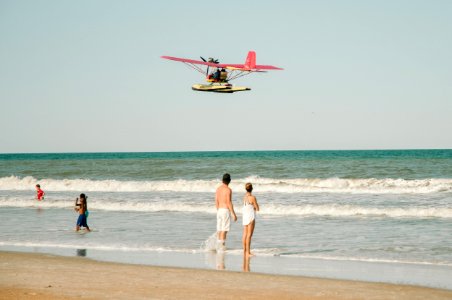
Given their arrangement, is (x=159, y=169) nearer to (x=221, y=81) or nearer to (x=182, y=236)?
(x=221, y=81)

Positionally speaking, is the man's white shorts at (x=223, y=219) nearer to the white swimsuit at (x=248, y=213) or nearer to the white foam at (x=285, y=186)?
the white swimsuit at (x=248, y=213)

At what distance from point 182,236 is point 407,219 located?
8.08 metres

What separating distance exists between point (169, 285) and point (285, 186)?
28.1 meters

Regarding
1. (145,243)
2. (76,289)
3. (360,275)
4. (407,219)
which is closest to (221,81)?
(407,219)

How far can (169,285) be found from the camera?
9633 mm

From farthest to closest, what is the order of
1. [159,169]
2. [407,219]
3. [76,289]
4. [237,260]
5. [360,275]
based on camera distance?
1. [159,169]
2. [407,219]
3. [237,260]
4. [360,275]
5. [76,289]

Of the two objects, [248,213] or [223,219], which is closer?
[248,213]

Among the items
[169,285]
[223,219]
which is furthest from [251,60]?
[169,285]

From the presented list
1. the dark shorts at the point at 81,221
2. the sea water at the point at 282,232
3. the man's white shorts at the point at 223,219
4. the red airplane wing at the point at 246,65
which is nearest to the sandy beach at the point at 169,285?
the sea water at the point at 282,232

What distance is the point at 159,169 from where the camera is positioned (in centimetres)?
5638

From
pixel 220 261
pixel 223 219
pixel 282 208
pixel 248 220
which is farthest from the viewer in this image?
pixel 282 208

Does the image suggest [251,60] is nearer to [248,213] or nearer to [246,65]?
[246,65]

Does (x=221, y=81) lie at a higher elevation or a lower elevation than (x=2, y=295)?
higher

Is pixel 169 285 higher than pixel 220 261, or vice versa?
pixel 169 285
